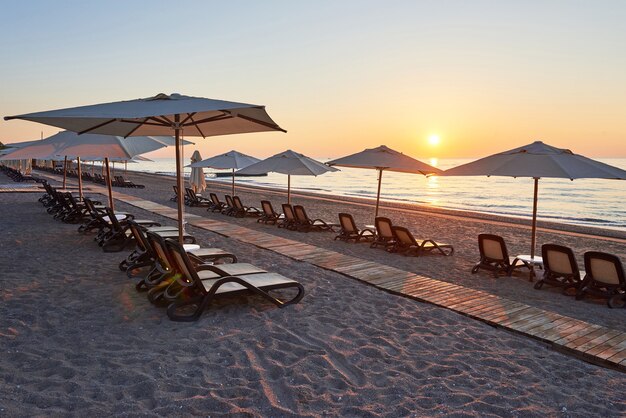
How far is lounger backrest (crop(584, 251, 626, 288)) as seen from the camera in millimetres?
6102

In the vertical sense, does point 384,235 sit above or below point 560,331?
above

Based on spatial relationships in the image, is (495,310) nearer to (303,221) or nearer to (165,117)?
(165,117)

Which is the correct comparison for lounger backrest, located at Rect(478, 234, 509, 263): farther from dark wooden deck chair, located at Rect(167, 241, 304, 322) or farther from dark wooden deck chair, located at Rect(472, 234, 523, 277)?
dark wooden deck chair, located at Rect(167, 241, 304, 322)

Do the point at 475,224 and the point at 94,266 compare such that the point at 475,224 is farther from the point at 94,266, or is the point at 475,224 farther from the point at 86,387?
the point at 86,387

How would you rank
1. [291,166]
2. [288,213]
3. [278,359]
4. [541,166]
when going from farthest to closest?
[288,213], [291,166], [541,166], [278,359]

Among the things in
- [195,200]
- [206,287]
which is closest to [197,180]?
[195,200]

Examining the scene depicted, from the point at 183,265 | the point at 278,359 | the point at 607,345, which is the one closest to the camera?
the point at 278,359

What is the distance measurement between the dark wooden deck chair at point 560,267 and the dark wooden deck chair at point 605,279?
0.18m

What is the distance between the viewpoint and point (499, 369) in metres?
3.72

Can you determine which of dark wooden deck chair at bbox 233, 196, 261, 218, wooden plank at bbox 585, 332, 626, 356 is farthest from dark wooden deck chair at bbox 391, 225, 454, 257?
dark wooden deck chair at bbox 233, 196, 261, 218

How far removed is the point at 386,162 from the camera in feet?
34.3

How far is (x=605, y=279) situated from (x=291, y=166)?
8168 millimetres

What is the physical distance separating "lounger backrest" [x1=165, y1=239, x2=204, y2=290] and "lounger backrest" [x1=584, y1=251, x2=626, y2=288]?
528 centimetres

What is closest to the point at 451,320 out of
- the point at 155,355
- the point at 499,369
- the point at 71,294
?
the point at 499,369
